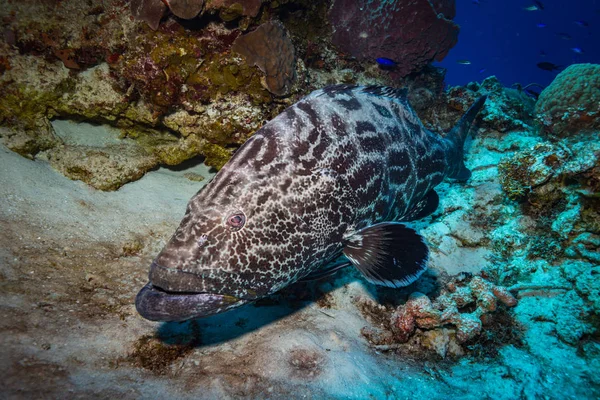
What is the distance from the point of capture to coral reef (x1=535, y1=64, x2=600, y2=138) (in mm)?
6555

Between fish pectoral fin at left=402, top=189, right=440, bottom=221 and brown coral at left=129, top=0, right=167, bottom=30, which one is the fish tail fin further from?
brown coral at left=129, top=0, right=167, bottom=30

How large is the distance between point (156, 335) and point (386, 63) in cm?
650

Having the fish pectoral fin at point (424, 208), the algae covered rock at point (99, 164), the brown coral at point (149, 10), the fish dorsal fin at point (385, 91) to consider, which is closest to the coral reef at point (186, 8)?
the brown coral at point (149, 10)

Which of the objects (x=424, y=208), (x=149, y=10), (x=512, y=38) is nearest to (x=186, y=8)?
(x=149, y=10)

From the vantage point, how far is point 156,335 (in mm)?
2697

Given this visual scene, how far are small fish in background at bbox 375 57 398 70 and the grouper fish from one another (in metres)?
3.28

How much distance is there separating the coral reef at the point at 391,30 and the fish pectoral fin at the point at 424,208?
12.4 ft

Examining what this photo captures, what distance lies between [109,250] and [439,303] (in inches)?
167

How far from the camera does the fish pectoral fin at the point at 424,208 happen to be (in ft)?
14.3

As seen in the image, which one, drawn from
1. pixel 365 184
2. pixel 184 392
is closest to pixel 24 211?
pixel 184 392

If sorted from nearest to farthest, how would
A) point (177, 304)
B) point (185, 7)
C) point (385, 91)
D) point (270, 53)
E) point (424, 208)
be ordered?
point (177, 304) < point (385, 91) < point (185, 7) < point (270, 53) < point (424, 208)

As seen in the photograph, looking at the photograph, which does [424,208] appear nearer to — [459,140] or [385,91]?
[459,140]

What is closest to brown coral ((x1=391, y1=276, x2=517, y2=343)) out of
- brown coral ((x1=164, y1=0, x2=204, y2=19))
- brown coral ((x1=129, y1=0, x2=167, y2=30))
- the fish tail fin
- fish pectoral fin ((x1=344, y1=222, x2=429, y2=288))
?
fish pectoral fin ((x1=344, y1=222, x2=429, y2=288))

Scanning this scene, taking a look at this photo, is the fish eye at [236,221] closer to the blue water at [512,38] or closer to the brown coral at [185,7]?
the brown coral at [185,7]
